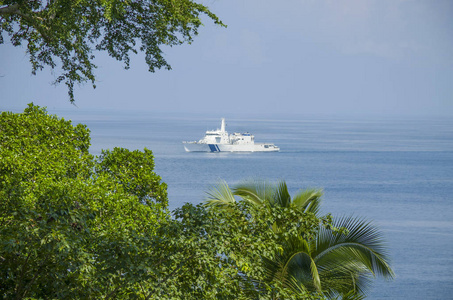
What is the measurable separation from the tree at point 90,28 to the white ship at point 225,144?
9450cm

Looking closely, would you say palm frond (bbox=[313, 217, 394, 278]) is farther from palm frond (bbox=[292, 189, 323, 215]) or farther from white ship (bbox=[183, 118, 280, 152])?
white ship (bbox=[183, 118, 280, 152])

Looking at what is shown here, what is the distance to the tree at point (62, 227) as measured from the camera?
19.9 ft

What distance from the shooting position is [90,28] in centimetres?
787

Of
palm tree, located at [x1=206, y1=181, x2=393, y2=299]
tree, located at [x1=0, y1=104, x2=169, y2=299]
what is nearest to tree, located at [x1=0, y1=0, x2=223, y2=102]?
tree, located at [x1=0, y1=104, x2=169, y2=299]

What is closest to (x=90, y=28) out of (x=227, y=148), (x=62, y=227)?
(x=62, y=227)

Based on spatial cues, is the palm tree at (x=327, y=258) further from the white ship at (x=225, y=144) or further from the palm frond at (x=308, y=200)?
the white ship at (x=225, y=144)

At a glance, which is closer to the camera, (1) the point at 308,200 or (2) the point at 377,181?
(1) the point at 308,200

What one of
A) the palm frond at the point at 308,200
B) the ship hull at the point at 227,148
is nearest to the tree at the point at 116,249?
the palm frond at the point at 308,200

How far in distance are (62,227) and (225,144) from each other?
98.5m

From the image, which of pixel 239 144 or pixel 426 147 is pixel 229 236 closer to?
pixel 239 144

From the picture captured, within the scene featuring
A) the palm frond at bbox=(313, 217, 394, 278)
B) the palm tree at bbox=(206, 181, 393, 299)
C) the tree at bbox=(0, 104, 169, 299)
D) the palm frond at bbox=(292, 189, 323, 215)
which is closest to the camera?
the tree at bbox=(0, 104, 169, 299)

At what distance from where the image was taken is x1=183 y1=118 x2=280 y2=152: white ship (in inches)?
4087

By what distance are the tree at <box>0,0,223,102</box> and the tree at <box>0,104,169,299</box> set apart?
39.1 inches

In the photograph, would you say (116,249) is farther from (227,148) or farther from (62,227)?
(227,148)
